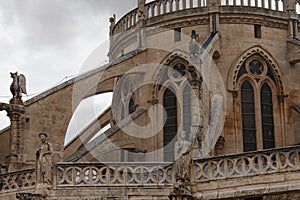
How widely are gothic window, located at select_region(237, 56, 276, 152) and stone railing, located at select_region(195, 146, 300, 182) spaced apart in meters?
7.99

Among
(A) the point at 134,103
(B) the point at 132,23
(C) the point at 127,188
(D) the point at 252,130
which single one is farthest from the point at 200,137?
(B) the point at 132,23

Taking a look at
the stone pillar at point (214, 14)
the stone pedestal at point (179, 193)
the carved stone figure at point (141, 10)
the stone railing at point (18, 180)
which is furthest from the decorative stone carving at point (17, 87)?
the stone pedestal at point (179, 193)

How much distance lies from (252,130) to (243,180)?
877cm

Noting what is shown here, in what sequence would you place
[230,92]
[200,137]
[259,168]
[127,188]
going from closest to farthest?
[259,168], [127,188], [200,137], [230,92]

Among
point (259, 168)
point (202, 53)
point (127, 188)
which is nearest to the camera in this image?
point (259, 168)

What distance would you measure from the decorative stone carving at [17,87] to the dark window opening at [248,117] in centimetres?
724

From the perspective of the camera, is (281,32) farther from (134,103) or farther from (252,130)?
(134,103)

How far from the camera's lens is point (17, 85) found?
2030cm

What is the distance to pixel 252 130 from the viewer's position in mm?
22328

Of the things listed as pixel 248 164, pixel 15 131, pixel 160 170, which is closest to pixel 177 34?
pixel 15 131

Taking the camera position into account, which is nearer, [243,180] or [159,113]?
[243,180]

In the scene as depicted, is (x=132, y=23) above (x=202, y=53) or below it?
above

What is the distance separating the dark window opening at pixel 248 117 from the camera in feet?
72.8

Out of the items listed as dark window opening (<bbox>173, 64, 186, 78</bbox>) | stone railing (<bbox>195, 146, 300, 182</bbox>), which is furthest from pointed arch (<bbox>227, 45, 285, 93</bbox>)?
stone railing (<bbox>195, 146, 300, 182</bbox>)
